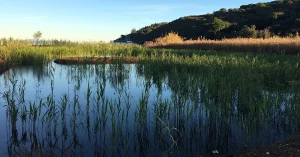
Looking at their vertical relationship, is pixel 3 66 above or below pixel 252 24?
below

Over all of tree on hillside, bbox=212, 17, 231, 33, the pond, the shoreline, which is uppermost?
tree on hillside, bbox=212, 17, 231, 33

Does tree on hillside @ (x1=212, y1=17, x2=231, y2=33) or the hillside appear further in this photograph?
tree on hillside @ (x1=212, y1=17, x2=231, y2=33)

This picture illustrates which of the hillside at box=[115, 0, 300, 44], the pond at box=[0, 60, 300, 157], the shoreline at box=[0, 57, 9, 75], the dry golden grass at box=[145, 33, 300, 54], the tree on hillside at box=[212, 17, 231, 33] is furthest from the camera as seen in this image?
the tree on hillside at box=[212, 17, 231, 33]

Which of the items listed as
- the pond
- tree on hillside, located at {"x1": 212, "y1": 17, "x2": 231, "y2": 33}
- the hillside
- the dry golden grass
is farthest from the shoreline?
tree on hillside, located at {"x1": 212, "y1": 17, "x2": 231, "y2": 33}

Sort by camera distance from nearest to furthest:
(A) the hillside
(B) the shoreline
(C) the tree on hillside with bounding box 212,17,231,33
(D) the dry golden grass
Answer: (B) the shoreline, (D) the dry golden grass, (A) the hillside, (C) the tree on hillside with bounding box 212,17,231,33

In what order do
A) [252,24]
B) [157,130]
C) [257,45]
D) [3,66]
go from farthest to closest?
[252,24] → [257,45] → [3,66] → [157,130]

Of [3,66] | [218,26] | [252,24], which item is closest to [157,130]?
[3,66]

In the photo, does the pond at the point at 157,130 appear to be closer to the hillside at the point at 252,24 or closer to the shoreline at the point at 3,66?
the shoreline at the point at 3,66

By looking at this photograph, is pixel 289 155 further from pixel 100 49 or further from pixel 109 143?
pixel 100 49

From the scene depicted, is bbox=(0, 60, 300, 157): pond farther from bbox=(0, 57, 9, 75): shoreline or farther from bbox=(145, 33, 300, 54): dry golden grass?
bbox=(145, 33, 300, 54): dry golden grass

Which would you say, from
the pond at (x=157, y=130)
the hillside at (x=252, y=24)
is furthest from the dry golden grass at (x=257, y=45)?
the hillside at (x=252, y=24)

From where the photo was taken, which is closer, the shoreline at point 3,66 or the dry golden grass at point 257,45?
the shoreline at point 3,66

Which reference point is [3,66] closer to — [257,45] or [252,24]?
[257,45]

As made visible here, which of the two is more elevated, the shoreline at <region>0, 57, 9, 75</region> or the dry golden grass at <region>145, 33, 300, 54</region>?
the dry golden grass at <region>145, 33, 300, 54</region>
